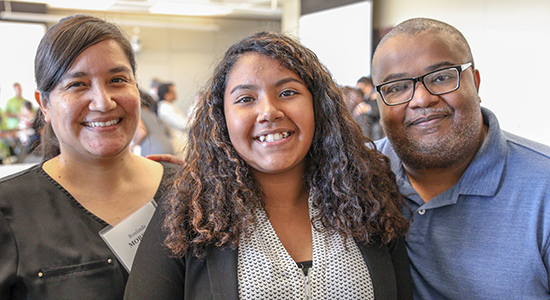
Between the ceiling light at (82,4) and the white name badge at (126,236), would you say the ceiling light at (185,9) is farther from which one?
the white name badge at (126,236)

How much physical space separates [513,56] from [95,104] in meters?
5.33

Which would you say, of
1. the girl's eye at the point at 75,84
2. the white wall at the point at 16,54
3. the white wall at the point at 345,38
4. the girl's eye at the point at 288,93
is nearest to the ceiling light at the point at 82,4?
the white wall at the point at 16,54

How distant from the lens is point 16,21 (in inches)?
435

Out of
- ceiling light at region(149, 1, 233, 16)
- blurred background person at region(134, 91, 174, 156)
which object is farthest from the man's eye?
ceiling light at region(149, 1, 233, 16)

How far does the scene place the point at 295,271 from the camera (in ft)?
4.12

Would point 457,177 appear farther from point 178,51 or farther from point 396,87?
point 178,51

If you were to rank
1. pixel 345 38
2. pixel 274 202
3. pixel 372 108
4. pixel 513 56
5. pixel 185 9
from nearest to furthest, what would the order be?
pixel 274 202 < pixel 513 56 < pixel 372 108 < pixel 345 38 < pixel 185 9

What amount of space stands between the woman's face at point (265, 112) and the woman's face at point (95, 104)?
484 mm

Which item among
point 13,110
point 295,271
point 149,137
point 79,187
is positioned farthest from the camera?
point 13,110

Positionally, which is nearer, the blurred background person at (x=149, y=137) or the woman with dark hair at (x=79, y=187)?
the woman with dark hair at (x=79, y=187)

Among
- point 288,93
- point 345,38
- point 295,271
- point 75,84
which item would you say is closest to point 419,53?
point 288,93

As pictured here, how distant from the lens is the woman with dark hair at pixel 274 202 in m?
1.25

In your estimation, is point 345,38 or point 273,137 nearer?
point 273,137

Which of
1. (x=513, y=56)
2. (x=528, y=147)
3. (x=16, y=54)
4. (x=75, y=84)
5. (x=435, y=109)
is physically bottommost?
(x=528, y=147)
